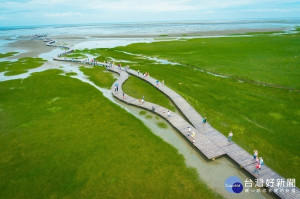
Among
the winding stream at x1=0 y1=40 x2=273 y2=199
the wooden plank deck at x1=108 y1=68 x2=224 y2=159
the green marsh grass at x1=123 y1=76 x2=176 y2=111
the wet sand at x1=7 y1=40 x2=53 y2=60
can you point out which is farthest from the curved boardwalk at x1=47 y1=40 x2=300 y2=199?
the wet sand at x1=7 y1=40 x2=53 y2=60

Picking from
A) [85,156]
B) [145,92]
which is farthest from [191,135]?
[145,92]

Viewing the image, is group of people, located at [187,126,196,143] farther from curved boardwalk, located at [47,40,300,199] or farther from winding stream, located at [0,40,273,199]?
winding stream, located at [0,40,273,199]

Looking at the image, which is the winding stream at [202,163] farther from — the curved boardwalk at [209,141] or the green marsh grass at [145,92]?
the green marsh grass at [145,92]

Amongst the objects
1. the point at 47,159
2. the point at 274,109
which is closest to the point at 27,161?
the point at 47,159

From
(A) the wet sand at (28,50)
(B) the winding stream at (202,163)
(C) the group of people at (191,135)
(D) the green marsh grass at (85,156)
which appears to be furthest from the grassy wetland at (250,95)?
(A) the wet sand at (28,50)

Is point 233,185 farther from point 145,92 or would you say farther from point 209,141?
point 145,92

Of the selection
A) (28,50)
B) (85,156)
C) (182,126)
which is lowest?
(85,156)

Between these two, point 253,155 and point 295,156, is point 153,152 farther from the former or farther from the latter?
point 295,156
